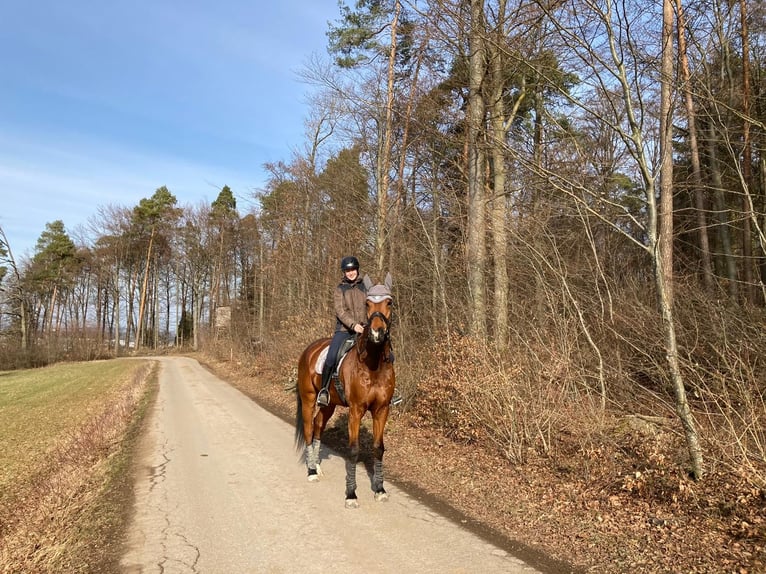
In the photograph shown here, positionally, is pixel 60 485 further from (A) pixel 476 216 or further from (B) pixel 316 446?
(A) pixel 476 216

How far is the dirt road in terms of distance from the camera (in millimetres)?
4090

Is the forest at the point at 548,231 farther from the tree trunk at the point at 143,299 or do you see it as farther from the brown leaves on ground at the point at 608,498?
the tree trunk at the point at 143,299

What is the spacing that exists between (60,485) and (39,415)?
10663mm

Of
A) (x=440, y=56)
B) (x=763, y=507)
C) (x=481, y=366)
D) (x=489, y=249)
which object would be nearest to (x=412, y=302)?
(x=489, y=249)

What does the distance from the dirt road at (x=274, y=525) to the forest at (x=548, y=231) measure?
231 cm

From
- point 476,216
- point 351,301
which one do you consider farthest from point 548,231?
point 351,301

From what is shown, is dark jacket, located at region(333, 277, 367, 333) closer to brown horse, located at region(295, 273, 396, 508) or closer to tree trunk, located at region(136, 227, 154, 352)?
brown horse, located at region(295, 273, 396, 508)

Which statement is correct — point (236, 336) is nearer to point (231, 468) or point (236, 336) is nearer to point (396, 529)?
A: point (231, 468)

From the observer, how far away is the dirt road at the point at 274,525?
409cm

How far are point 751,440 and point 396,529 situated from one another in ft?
12.6

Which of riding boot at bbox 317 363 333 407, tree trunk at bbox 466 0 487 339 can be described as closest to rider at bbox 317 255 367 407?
riding boot at bbox 317 363 333 407

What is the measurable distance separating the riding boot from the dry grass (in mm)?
2548

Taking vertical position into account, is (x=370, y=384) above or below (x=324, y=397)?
above

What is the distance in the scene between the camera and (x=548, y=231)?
921 centimetres
